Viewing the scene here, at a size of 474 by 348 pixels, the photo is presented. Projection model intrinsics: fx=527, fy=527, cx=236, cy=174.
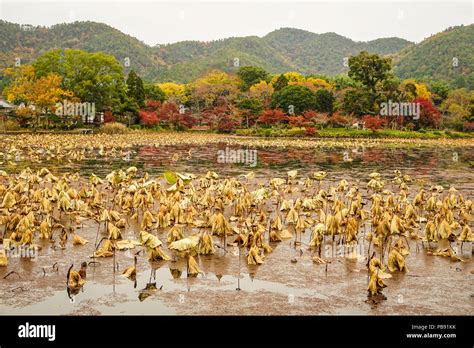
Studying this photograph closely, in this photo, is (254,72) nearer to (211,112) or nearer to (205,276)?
(211,112)

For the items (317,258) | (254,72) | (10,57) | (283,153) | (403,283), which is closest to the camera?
(403,283)

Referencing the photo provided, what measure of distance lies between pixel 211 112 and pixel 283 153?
97.6ft

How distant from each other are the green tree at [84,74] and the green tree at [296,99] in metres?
19.0

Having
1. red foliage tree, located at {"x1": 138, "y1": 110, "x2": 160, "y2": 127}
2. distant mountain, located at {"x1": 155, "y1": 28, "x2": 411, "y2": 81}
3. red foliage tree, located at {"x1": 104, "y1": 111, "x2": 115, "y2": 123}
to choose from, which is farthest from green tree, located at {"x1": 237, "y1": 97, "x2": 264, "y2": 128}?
distant mountain, located at {"x1": 155, "y1": 28, "x2": 411, "y2": 81}

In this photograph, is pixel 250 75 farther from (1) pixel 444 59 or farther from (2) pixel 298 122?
(1) pixel 444 59

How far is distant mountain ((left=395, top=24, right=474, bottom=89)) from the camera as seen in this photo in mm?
97806

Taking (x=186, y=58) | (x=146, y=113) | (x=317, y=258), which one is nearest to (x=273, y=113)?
(x=146, y=113)

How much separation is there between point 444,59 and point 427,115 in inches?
2051

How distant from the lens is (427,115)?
201 feet

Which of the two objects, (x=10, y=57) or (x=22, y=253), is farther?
(x=10, y=57)

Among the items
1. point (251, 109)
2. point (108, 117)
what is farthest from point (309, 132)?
point (108, 117)

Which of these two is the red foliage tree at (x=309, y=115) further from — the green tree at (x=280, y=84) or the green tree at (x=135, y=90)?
the green tree at (x=135, y=90)

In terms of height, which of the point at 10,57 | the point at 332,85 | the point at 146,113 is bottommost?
the point at 146,113

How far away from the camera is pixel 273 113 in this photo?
6025 centimetres
